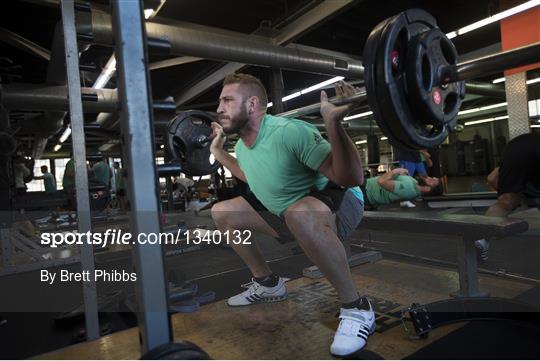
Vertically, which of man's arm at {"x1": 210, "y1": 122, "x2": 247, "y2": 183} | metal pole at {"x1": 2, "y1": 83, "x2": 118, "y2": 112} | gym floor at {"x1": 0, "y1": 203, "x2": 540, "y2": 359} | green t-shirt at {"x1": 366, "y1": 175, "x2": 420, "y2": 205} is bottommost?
gym floor at {"x1": 0, "y1": 203, "x2": 540, "y2": 359}

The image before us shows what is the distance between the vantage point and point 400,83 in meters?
0.92

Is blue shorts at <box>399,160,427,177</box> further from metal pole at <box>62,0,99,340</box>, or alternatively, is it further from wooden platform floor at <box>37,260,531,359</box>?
metal pole at <box>62,0,99,340</box>

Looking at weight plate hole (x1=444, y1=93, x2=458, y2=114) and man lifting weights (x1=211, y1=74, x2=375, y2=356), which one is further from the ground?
weight plate hole (x1=444, y1=93, x2=458, y2=114)

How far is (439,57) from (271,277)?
45.0 inches

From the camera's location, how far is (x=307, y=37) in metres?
5.01

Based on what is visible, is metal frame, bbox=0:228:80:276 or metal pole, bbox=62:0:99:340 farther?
metal frame, bbox=0:228:80:276

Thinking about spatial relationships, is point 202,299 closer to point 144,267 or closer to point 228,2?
point 144,267

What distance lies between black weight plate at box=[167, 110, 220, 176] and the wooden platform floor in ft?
2.47

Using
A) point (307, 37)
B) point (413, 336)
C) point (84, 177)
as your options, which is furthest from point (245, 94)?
point (307, 37)

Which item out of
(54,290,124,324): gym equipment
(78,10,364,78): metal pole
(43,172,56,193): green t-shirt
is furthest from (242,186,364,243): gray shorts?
(43,172,56,193): green t-shirt

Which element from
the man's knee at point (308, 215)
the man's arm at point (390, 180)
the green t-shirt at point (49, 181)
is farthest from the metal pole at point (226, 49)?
the green t-shirt at point (49, 181)

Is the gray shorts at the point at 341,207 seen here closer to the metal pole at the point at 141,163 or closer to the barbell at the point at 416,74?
the barbell at the point at 416,74

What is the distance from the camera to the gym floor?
1.24m

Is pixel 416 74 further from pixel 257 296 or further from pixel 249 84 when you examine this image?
Answer: pixel 257 296
